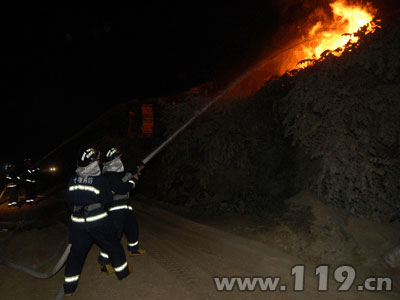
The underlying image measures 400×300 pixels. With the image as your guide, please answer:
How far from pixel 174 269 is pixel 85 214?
183cm

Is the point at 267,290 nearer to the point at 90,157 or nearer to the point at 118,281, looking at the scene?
the point at 118,281

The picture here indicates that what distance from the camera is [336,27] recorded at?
12.2 meters

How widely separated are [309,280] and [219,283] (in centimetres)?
139

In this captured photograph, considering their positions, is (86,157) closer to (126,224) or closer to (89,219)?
(89,219)

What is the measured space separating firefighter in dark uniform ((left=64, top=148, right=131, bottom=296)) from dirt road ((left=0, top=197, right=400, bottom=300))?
47 cm

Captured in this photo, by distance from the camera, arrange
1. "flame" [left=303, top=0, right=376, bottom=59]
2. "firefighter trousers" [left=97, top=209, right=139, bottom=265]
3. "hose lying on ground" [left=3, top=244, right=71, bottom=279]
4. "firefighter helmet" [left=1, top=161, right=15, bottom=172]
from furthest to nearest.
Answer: "firefighter helmet" [left=1, top=161, right=15, bottom=172] < "flame" [left=303, top=0, right=376, bottom=59] < "firefighter trousers" [left=97, top=209, right=139, bottom=265] < "hose lying on ground" [left=3, top=244, right=71, bottom=279]

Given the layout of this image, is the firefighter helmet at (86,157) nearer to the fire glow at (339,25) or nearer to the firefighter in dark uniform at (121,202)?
the firefighter in dark uniform at (121,202)

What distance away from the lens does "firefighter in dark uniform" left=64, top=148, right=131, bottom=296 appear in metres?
4.30

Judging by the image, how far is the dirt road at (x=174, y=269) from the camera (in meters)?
4.27

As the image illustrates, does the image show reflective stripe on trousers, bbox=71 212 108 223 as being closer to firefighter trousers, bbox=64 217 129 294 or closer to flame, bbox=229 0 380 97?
firefighter trousers, bbox=64 217 129 294

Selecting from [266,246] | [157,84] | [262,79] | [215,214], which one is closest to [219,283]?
[266,246]

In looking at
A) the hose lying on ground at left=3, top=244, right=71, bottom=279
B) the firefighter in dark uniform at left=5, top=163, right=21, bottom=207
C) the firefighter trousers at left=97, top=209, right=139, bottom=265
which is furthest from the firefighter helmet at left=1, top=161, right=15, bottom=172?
the firefighter trousers at left=97, top=209, right=139, bottom=265

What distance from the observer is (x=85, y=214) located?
4.29 m

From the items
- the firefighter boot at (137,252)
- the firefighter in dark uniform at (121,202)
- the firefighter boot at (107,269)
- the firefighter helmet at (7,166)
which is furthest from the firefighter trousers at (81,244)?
the firefighter helmet at (7,166)
